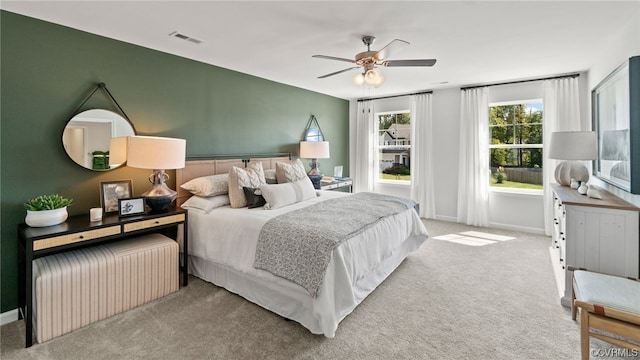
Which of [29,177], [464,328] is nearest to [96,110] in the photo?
[29,177]

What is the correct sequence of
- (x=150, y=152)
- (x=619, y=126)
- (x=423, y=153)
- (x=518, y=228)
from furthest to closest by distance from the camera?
1. (x=423, y=153)
2. (x=518, y=228)
3. (x=150, y=152)
4. (x=619, y=126)

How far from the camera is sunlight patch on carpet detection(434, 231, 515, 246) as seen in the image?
444 centimetres

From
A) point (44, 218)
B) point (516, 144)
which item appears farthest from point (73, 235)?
point (516, 144)

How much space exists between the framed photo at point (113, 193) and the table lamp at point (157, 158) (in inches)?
10.6

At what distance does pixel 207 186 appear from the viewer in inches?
133

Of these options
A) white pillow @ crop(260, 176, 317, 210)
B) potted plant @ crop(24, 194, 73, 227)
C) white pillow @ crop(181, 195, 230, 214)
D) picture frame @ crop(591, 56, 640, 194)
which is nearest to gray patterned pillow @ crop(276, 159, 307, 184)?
white pillow @ crop(260, 176, 317, 210)

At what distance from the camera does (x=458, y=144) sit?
5562 millimetres

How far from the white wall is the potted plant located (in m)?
4.79

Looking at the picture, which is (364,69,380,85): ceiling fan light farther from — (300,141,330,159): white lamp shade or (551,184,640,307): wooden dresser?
(300,141,330,159): white lamp shade

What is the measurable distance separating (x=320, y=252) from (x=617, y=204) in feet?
8.28

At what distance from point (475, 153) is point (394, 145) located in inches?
68.3

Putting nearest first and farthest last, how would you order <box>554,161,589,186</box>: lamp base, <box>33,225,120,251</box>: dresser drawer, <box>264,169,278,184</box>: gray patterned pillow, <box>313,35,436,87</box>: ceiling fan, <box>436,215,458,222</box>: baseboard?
<box>33,225,120,251</box>: dresser drawer, <box>313,35,436,87</box>: ceiling fan, <box>554,161,589,186</box>: lamp base, <box>264,169,278,184</box>: gray patterned pillow, <box>436,215,458,222</box>: baseboard

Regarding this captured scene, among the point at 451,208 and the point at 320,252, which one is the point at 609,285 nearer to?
the point at 320,252

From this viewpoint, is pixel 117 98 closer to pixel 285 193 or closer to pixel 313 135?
pixel 285 193
